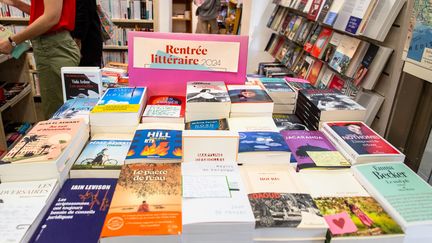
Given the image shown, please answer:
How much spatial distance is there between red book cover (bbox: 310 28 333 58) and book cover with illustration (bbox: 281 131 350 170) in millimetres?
1168

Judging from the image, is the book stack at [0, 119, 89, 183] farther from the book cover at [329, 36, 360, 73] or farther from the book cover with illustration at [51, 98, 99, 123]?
the book cover at [329, 36, 360, 73]

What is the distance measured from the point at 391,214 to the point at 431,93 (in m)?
0.97

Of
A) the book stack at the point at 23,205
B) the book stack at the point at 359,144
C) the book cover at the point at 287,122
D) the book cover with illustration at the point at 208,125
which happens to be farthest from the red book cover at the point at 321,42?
the book stack at the point at 23,205

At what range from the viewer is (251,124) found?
1.32m

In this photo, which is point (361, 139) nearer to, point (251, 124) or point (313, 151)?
point (313, 151)

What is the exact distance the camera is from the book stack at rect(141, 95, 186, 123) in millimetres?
1380

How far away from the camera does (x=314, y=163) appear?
1.19 m

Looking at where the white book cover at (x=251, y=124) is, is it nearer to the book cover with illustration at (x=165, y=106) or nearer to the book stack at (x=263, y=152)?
the book stack at (x=263, y=152)

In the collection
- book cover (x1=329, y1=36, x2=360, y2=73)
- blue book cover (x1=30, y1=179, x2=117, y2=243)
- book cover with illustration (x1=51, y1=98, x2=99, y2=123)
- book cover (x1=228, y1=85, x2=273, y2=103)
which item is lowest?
blue book cover (x1=30, y1=179, x2=117, y2=243)

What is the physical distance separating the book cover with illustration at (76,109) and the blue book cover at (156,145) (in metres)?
0.30

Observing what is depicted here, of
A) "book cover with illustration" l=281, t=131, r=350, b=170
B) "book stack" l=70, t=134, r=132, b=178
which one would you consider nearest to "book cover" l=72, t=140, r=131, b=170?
"book stack" l=70, t=134, r=132, b=178

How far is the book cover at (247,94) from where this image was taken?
140 cm

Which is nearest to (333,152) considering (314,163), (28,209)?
(314,163)

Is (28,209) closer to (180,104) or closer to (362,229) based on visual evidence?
(180,104)
